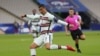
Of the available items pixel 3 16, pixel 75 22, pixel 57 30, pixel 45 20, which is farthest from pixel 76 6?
pixel 45 20

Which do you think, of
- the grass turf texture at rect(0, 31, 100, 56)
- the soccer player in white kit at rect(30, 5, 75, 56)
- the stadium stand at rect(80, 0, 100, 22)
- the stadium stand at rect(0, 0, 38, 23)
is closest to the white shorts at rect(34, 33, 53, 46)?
the soccer player in white kit at rect(30, 5, 75, 56)

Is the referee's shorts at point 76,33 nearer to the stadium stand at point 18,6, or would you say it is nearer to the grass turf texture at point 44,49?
the grass turf texture at point 44,49

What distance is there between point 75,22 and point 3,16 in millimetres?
38973

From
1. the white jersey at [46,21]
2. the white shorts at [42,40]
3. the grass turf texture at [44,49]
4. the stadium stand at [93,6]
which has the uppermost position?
the stadium stand at [93,6]

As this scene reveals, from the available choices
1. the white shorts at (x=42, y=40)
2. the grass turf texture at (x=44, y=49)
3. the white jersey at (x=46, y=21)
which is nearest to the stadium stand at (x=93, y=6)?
the grass turf texture at (x=44, y=49)

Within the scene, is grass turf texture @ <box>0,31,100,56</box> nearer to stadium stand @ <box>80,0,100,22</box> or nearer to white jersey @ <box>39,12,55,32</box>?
white jersey @ <box>39,12,55,32</box>

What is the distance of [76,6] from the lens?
64562 millimetres

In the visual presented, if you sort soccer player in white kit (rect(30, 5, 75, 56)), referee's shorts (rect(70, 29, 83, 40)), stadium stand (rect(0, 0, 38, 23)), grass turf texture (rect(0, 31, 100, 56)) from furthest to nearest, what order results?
1. stadium stand (rect(0, 0, 38, 23))
2. referee's shorts (rect(70, 29, 83, 40))
3. grass turf texture (rect(0, 31, 100, 56))
4. soccer player in white kit (rect(30, 5, 75, 56))

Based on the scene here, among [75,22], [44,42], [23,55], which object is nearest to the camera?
[44,42]

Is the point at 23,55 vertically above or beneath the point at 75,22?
beneath

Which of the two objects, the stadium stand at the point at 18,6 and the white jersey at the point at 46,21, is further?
the stadium stand at the point at 18,6

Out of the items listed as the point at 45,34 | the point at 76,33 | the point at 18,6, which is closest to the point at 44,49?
the point at 76,33

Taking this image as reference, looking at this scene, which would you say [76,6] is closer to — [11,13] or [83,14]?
[83,14]

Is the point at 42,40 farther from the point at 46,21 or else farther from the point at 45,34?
the point at 46,21
